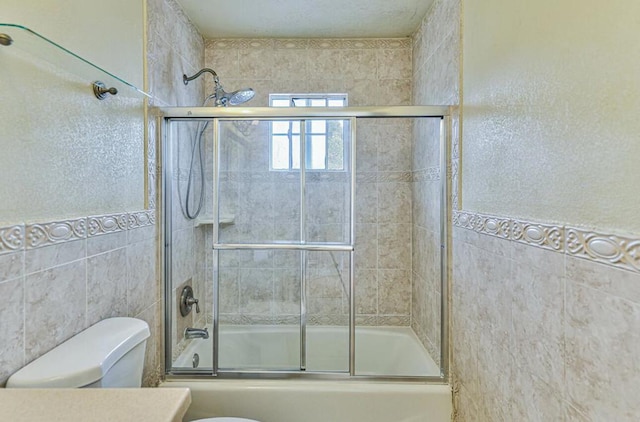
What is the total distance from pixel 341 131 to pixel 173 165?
91 centimetres

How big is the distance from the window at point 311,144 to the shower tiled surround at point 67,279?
2.43ft

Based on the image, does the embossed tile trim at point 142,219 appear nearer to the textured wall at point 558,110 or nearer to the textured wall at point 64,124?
the textured wall at point 64,124

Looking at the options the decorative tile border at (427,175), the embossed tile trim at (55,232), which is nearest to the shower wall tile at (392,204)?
the decorative tile border at (427,175)

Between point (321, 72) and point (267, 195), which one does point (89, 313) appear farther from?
point (321, 72)

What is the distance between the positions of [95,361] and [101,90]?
91 cm

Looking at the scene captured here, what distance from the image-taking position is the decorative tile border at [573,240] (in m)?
0.67

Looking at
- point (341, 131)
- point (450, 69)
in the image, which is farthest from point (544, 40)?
point (341, 131)

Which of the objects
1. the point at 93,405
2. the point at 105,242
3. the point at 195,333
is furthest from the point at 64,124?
the point at 195,333

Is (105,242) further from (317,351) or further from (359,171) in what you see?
(359,171)

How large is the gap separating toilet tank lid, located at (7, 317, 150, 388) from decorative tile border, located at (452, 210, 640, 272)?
1283 mm

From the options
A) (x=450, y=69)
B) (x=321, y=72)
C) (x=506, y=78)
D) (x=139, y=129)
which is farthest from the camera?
(x=321, y=72)

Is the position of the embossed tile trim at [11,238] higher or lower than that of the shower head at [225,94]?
lower

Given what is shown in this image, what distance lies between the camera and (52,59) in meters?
0.95

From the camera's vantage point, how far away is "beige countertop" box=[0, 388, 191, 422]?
591 mm
